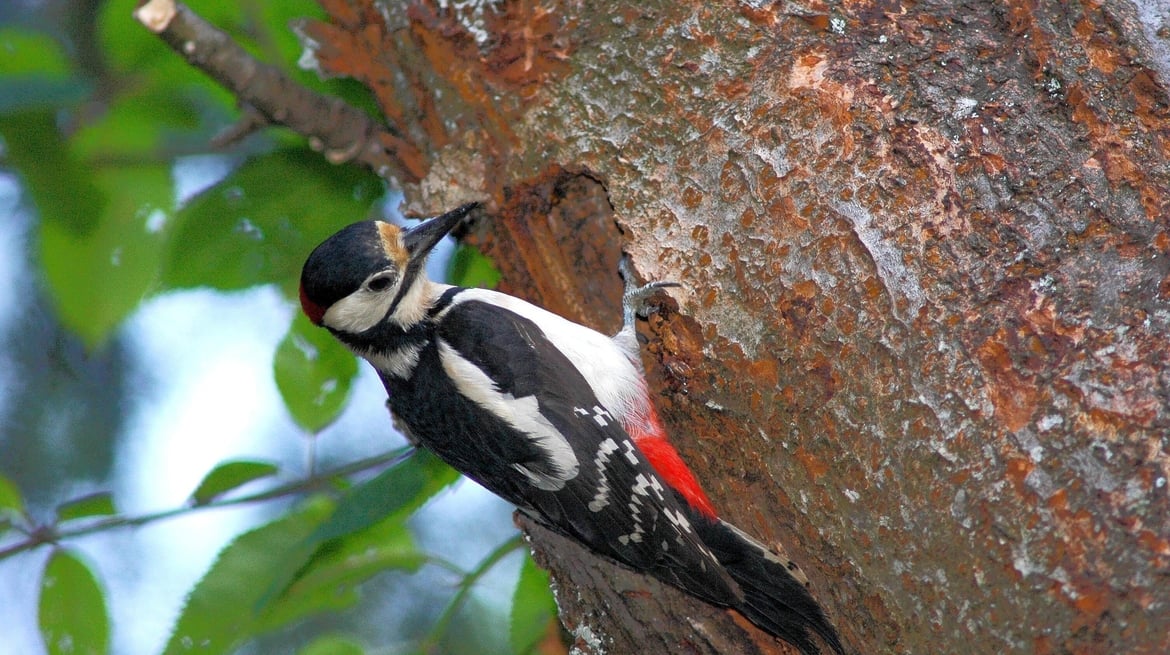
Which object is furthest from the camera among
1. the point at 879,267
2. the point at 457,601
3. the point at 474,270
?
the point at 474,270

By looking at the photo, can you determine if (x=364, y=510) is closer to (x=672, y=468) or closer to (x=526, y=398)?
(x=526, y=398)

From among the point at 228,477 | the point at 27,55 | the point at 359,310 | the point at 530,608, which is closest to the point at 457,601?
the point at 530,608

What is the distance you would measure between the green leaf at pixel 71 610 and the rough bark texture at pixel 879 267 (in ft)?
3.41

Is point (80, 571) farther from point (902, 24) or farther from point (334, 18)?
point (902, 24)

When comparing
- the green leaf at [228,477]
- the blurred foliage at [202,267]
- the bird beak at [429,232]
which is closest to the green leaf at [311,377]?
the blurred foliage at [202,267]

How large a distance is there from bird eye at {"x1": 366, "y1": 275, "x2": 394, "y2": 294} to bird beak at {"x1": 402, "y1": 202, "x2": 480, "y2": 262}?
10 cm

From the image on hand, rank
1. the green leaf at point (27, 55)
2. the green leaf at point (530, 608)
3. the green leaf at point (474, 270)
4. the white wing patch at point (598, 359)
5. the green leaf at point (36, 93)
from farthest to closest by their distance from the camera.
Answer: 1. the green leaf at point (474, 270)
2. the green leaf at point (530, 608)
3. the white wing patch at point (598, 359)
4. the green leaf at point (27, 55)
5. the green leaf at point (36, 93)

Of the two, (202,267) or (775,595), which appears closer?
(775,595)

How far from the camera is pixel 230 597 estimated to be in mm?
2254

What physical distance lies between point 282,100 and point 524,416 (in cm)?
108

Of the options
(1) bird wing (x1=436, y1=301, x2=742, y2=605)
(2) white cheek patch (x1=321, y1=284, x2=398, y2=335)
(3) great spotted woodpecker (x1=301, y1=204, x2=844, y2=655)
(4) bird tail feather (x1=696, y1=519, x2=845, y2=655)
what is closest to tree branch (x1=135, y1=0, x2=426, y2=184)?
(3) great spotted woodpecker (x1=301, y1=204, x2=844, y2=655)

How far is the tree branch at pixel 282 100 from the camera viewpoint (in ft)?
7.77

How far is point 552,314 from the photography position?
2.56m

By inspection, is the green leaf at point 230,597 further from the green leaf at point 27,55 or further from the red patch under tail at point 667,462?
the green leaf at point 27,55
